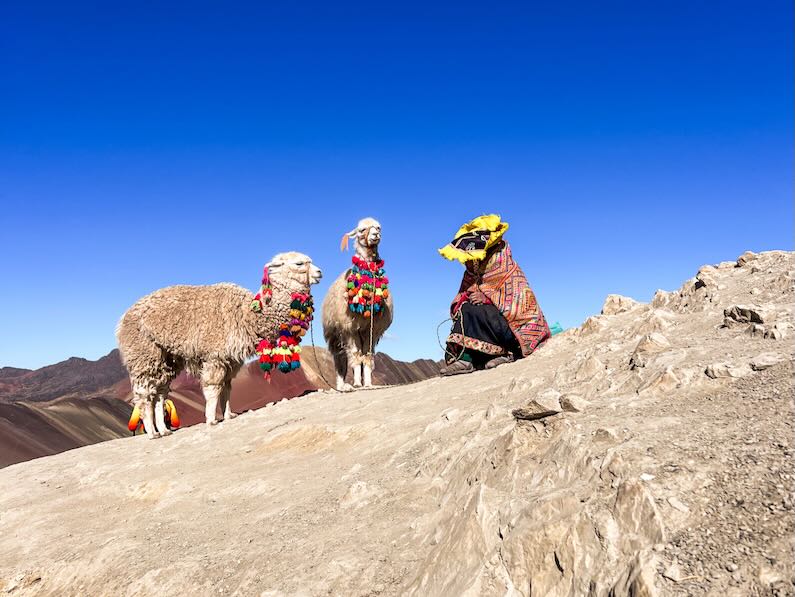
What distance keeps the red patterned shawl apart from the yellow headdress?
11.3 inches

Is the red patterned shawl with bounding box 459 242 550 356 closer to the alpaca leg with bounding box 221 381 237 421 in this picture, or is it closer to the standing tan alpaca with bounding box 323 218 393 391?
the standing tan alpaca with bounding box 323 218 393 391

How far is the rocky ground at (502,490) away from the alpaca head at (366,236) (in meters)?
2.98

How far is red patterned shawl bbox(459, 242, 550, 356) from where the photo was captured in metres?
8.55

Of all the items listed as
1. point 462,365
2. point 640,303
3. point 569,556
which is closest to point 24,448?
point 462,365

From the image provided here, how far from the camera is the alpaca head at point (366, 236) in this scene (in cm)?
995

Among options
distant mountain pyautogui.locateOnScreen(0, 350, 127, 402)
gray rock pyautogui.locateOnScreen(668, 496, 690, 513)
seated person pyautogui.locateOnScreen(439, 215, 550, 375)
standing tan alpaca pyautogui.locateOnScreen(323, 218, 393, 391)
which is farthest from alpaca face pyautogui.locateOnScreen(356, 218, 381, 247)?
distant mountain pyautogui.locateOnScreen(0, 350, 127, 402)

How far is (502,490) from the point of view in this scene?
12.3 feet

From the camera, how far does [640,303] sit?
9.21m

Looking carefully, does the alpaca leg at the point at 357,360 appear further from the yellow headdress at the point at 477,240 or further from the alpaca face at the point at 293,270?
the yellow headdress at the point at 477,240

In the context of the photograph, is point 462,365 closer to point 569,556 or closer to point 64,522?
point 64,522

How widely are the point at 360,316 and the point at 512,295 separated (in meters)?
2.56

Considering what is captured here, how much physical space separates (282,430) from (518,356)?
353 centimetres

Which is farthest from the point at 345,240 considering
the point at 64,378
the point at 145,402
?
the point at 64,378

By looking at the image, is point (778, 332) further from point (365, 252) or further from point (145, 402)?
point (145, 402)
